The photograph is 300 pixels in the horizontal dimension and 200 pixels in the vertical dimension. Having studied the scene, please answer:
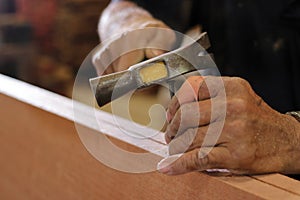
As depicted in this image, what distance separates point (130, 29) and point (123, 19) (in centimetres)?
14

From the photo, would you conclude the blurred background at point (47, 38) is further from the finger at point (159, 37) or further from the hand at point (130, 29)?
the finger at point (159, 37)

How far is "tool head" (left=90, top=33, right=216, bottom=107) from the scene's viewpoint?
48 cm

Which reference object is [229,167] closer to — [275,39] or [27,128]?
[27,128]

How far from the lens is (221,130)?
1.51ft

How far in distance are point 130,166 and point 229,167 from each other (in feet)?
0.48

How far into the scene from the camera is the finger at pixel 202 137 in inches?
18.1

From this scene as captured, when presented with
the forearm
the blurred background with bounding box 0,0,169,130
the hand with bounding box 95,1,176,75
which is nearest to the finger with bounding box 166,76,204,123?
the hand with bounding box 95,1,176,75

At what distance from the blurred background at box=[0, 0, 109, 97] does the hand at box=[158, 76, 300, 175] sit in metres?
1.70

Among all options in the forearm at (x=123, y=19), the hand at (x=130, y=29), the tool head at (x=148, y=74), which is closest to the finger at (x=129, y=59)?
the hand at (x=130, y=29)

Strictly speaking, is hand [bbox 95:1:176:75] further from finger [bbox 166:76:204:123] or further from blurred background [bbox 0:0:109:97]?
blurred background [bbox 0:0:109:97]

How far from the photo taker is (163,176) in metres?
0.53

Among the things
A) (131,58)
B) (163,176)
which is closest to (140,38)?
(131,58)

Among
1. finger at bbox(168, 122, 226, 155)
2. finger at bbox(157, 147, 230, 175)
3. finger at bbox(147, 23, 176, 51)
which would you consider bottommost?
finger at bbox(147, 23, 176, 51)

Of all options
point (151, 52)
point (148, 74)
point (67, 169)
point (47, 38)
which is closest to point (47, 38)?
point (47, 38)
